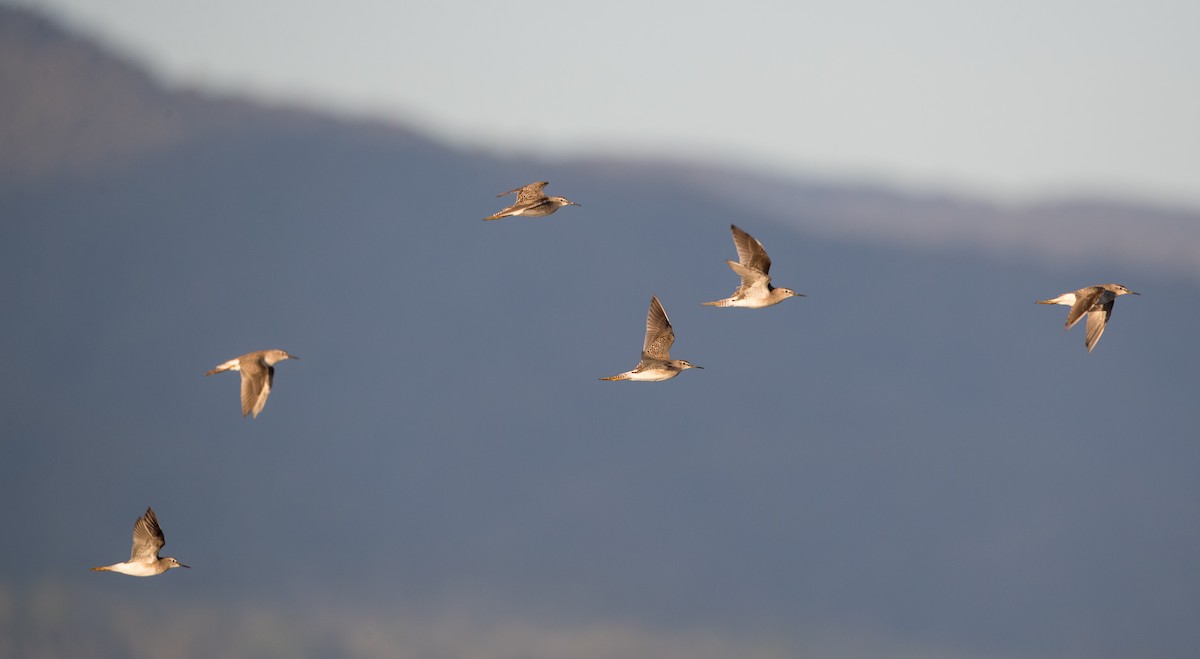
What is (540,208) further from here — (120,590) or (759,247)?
(120,590)

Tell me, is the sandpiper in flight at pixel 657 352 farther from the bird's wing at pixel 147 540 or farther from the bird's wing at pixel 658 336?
the bird's wing at pixel 147 540

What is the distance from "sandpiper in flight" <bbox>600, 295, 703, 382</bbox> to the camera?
156 feet

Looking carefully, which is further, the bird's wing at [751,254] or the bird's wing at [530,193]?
the bird's wing at [530,193]

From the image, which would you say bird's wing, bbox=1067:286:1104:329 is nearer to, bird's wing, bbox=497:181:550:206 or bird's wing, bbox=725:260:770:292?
bird's wing, bbox=725:260:770:292

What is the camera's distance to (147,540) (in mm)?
48438

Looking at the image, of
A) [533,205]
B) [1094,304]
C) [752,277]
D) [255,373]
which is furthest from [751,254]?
[255,373]

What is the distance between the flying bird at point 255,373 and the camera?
42969 mm

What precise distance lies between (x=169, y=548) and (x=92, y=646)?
45.9 feet

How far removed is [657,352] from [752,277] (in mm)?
3400

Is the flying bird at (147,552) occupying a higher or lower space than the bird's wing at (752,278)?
lower

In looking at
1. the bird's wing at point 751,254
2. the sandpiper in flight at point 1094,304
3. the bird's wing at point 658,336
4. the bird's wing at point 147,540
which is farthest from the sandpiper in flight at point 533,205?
the sandpiper in flight at point 1094,304

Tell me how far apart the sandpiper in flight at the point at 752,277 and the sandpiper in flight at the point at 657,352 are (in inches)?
70.8

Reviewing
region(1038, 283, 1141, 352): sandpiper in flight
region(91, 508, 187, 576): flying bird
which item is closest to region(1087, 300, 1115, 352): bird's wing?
region(1038, 283, 1141, 352): sandpiper in flight

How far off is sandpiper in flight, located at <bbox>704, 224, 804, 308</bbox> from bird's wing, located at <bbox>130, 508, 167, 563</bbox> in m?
16.5
